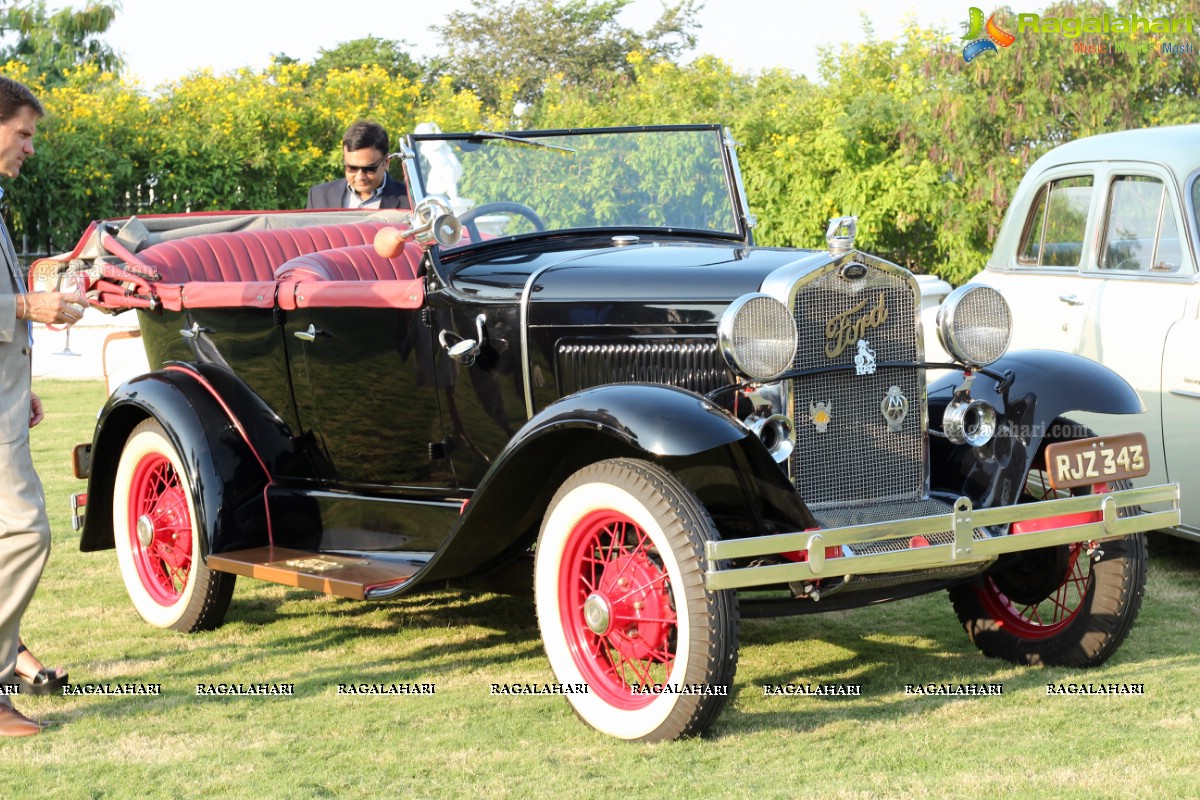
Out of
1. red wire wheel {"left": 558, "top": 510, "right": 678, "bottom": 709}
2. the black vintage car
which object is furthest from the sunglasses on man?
red wire wheel {"left": 558, "top": 510, "right": 678, "bottom": 709}

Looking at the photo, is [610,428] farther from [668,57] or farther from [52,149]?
[668,57]

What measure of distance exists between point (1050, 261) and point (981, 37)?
223 inches

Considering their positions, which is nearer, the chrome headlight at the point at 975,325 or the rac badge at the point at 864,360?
the rac badge at the point at 864,360

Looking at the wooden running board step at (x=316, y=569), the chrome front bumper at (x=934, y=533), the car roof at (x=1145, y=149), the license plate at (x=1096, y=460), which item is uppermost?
the car roof at (x=1145, y=149)

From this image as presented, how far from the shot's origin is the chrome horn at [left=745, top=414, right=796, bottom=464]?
407 cm

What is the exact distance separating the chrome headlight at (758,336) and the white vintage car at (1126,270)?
251 centimetres

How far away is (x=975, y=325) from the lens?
14.5ft

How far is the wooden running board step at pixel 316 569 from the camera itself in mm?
4594

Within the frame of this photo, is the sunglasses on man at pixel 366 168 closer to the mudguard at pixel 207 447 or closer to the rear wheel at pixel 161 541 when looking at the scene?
the mudguard at pixel 207 447

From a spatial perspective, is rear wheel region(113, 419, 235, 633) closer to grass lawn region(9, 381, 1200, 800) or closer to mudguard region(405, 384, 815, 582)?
grass lawn region(9, 381, 1200, 800)

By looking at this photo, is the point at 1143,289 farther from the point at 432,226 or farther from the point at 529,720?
the point at 529,720

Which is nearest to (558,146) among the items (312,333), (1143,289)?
(312,333)

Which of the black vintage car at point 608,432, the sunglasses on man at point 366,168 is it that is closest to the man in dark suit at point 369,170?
the sunglasses on man at point 366,168

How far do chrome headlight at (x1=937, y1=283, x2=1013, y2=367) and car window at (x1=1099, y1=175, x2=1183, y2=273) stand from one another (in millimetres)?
1873
